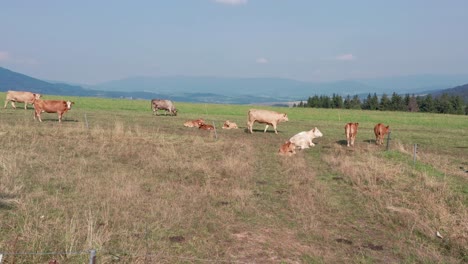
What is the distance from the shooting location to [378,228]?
323 inches

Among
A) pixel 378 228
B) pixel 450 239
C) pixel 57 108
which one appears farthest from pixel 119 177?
pixel 57 108

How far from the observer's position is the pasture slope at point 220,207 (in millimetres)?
6570

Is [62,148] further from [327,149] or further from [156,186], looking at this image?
[327,149]

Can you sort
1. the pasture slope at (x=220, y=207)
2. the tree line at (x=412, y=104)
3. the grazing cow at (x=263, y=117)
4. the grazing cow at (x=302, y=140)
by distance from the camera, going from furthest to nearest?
the tree line at (x=412, y=104)
the grazing cow at (x=263, y=117)
the grazing cow at (x=302, y=140)
the pasture slope at (x=220, y=207)

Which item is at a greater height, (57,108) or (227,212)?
(57,108)

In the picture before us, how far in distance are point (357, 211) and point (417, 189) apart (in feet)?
8.95

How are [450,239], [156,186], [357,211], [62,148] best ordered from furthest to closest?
[62,148], [156,186], [357,211], [450,239]

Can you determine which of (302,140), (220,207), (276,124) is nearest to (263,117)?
(276,124)

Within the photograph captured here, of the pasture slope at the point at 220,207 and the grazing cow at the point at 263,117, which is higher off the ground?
the grazing cow at the point at 263,117

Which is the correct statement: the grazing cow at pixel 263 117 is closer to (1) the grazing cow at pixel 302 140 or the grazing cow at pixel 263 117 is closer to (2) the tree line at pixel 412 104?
(1) the grazing cow at pixel 302 140

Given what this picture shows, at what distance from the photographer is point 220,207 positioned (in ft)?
→ 29.6

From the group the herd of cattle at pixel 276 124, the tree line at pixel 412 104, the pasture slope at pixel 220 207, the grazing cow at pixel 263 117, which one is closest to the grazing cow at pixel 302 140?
the herd of cattle at pixel 276 124

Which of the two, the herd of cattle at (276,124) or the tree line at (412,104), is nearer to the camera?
the herd of cattle at (276,124)

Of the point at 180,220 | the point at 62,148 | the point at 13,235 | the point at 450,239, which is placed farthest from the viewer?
the point at 62,148
